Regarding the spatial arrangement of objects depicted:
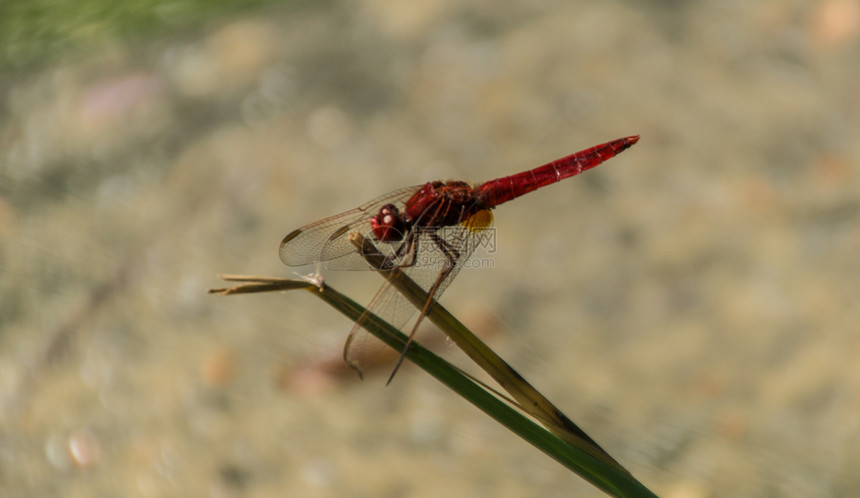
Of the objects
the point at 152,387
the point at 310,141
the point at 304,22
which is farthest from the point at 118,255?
the point at 304,22

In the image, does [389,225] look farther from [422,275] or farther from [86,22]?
[86,22]

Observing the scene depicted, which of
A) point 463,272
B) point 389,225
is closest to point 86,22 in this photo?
point 463,272

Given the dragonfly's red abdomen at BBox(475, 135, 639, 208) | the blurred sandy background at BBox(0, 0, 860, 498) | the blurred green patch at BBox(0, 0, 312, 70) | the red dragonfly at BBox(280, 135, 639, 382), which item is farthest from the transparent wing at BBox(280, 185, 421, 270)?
the blurred green patch at BBox(0, 0, 312, 70)

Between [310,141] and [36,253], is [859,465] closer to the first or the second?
[310,141]

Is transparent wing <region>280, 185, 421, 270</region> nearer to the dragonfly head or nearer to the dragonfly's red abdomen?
the dragonfly head

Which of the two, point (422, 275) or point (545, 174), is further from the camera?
point (545, 174)

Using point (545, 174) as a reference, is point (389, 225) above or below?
below

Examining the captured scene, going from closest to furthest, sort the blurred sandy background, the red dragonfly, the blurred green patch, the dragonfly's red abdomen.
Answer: the red dragonfly, the dragonfly's red abdomen, the blurred sandy background, the blurred green patch
